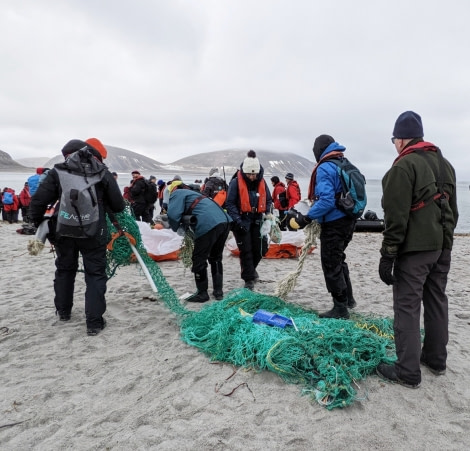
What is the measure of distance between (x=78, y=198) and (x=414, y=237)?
275 cm

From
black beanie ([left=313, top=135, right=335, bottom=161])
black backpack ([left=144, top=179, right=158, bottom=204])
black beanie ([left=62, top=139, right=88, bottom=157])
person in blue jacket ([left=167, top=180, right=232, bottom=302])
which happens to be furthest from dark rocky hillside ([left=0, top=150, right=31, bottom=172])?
black beanie ([left=313, top=135, right=335, bottom=161])

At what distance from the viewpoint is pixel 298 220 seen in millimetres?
3945

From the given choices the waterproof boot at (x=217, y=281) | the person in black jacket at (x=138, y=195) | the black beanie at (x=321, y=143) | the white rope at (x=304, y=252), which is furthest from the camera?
the person in black jacket at (x=138, y=195)

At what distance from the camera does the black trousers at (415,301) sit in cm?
252

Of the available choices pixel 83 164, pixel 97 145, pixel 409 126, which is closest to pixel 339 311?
pixel 409 126

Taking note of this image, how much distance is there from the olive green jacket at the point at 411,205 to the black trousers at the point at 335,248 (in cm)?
116

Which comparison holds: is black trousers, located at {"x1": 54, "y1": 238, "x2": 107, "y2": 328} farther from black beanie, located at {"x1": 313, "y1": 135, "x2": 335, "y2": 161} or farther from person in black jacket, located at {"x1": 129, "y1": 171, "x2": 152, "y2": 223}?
person in black jacket, located at {"x1": 129, "y1": 171, "x2": 152, "y2": 223}

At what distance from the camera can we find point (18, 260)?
6.84 metres

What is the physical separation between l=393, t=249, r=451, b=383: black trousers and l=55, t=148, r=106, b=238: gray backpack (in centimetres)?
263

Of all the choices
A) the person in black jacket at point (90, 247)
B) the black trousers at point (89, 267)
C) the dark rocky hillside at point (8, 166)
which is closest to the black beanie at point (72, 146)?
the person in black jacket at point (90, 247)

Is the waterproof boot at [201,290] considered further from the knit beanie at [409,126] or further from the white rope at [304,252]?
the knit beanie at [409,126]

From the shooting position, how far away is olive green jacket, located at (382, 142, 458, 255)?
2.42 metres

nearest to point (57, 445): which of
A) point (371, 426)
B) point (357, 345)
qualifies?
point (371, 426)

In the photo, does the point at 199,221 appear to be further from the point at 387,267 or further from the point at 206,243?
the point at 387,267
